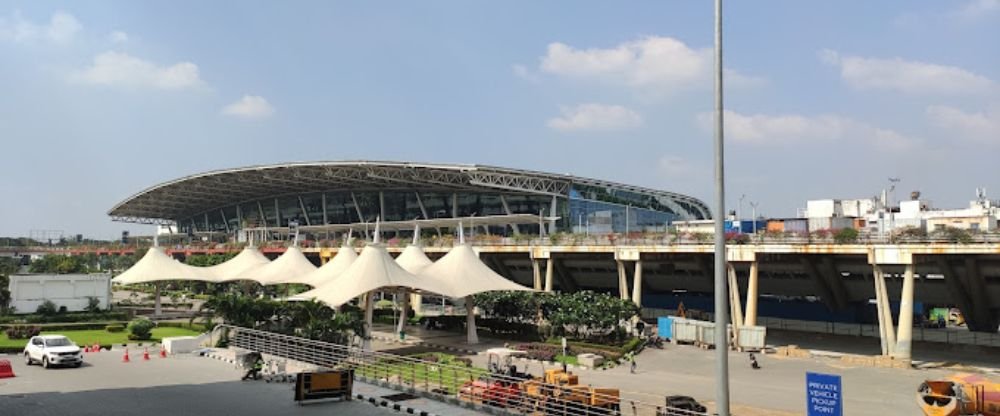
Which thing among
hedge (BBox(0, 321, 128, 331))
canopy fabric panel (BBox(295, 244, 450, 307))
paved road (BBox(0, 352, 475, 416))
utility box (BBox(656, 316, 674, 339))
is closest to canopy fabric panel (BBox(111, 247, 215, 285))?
hedge (BBox(0, 321, 128, 331))

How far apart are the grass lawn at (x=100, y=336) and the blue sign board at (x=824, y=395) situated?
124ft

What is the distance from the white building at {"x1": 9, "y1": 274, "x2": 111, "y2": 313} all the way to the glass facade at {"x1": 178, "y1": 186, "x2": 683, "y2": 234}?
46.3m

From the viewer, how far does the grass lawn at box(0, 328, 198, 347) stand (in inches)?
1539

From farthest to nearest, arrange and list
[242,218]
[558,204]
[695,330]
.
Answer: [242,218], [558,204], [695,330]

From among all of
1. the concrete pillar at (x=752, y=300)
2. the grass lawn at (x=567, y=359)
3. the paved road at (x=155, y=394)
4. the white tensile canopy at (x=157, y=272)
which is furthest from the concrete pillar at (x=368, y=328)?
the white tensile canopy at (x=157, y=272)

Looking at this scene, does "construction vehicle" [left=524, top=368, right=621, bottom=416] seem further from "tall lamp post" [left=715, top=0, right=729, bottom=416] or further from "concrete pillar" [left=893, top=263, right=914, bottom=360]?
"concrete pillar" [left=893, top=263, right=914, bottom=360]

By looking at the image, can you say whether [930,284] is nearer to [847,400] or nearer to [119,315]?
[847,400]

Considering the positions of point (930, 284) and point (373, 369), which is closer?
point (373, 369)

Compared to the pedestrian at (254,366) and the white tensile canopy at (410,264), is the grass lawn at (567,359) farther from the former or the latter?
the pedestrian at (254,366)

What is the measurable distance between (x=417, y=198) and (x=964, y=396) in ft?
274

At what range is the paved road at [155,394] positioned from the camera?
20172 millimetres

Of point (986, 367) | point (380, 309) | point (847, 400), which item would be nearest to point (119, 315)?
point (380, 309)

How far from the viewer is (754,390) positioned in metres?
28.0

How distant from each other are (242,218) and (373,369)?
366 ft
